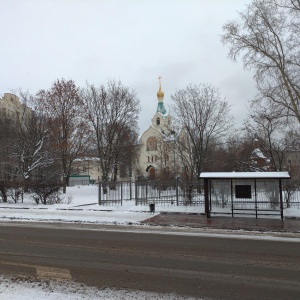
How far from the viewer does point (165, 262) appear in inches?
316

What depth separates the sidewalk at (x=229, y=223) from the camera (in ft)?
46.7

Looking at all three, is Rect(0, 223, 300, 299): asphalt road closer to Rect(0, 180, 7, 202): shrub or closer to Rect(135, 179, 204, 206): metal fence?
Rect(135, 179, 204, 206): metal fence

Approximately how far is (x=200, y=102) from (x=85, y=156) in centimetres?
1726

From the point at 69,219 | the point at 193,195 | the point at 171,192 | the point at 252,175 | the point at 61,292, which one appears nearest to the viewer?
the point at 61,292

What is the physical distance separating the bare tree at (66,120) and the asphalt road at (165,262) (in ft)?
94.1

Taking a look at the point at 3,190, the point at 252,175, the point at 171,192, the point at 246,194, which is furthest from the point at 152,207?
the point at 3,190

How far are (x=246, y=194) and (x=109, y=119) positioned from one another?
24.9 meters

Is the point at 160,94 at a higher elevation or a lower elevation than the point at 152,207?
higher

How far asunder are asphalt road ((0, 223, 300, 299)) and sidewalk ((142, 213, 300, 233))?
3012 millimetres

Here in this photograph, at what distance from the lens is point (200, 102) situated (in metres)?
31.5

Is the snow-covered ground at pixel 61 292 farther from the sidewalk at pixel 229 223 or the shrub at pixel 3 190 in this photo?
the shrub at pixel 3 190

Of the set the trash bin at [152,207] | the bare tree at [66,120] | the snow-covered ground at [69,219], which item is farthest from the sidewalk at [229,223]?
the bare tree at [66,120]

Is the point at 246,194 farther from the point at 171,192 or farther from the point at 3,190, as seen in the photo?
the point at 3,190

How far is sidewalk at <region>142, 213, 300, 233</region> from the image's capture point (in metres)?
14.2
